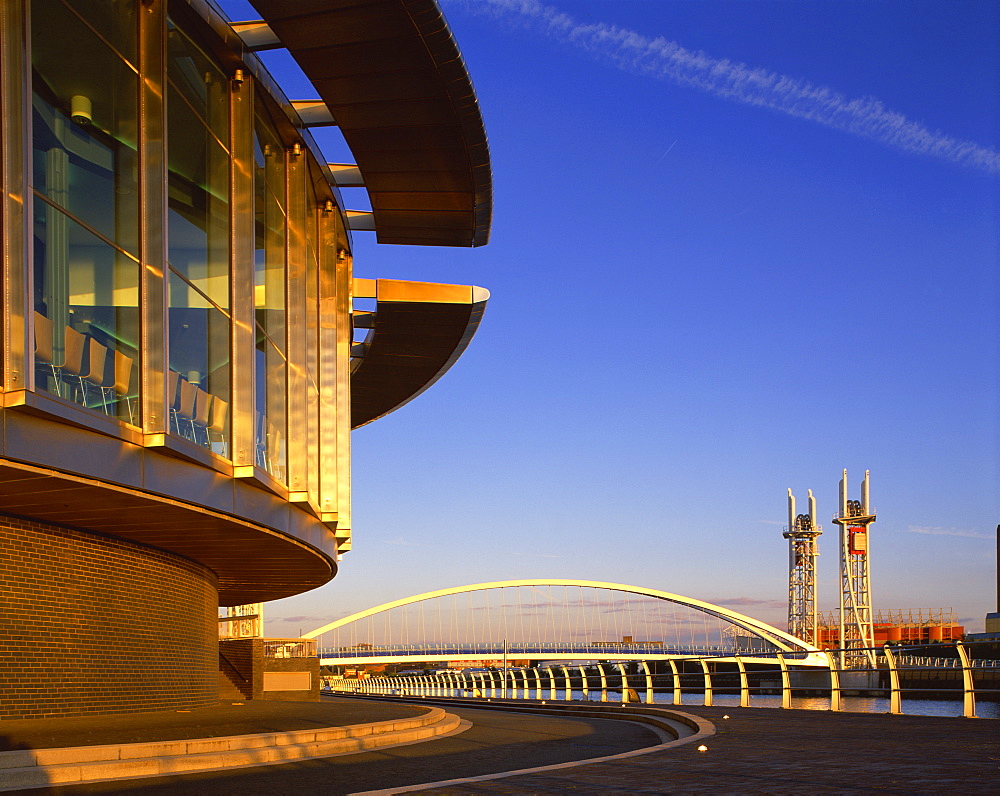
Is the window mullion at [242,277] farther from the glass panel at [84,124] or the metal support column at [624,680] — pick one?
the metal support column at [624,680]

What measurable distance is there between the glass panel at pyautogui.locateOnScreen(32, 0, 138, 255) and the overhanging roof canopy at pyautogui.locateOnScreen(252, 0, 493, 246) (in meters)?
2.78

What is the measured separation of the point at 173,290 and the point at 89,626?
203 inches

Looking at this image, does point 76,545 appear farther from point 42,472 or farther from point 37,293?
point 37,293

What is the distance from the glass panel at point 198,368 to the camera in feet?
47.2

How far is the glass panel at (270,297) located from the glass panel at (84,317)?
4274 mm

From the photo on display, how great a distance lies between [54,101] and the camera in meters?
12.5

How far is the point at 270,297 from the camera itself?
18453 mm

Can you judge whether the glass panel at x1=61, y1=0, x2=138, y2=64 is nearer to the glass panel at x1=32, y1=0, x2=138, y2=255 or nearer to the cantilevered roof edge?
the glass panel at x1=32, y1=0, x2=138, y2=255

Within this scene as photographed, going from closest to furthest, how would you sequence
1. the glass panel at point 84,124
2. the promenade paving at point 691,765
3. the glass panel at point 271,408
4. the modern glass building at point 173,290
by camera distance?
the promenade paving at point 691,765 → the modern glass building at point 173,290 → the glass panel at point 84,124 → the glass panel at point 271,408

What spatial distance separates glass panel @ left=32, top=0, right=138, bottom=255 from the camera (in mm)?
12219

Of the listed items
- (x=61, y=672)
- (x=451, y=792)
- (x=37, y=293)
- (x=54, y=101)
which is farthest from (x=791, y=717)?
(x=54, y=101)

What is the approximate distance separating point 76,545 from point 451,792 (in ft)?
33.9

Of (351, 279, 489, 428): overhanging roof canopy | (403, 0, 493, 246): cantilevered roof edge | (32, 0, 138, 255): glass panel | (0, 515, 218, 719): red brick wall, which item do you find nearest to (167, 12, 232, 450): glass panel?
(32, 0, 138, 255): glass panel

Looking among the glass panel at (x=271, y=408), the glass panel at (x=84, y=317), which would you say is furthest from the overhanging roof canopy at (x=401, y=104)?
the glass panel at (x=84, y=317)
